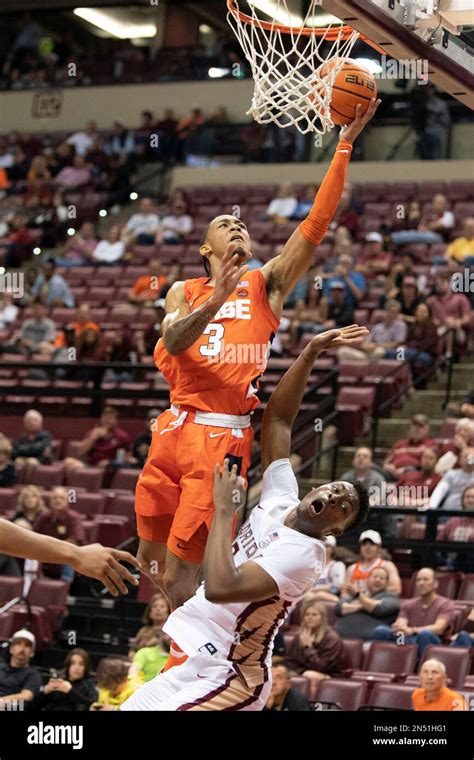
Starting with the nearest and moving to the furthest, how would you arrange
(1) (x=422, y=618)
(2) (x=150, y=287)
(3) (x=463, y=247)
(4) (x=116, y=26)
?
1. (1) (x=422, y=618)
2. (3) (x=463, y=247)
3. (2) (x=150, y=287)
4. (4) (x=116, y=26)

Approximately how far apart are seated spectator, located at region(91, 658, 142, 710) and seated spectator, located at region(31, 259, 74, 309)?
8934 millimetres

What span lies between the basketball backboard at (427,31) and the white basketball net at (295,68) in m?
0.27

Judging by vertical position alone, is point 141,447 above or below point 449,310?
below

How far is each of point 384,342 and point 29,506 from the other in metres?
4.36

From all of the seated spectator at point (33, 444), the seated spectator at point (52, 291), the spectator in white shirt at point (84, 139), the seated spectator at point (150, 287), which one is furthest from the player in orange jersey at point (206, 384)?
the spectator in white shirt at point (84, 139)

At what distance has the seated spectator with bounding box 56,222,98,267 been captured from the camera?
66.6ft

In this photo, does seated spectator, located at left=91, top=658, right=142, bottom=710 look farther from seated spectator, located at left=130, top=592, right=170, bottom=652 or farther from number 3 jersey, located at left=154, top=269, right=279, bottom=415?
number 3 jersey, located at left=154, top=269, right=279, bottom=415

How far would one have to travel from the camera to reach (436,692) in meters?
9.03

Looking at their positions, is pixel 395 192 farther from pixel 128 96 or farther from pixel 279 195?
pixel 128 96

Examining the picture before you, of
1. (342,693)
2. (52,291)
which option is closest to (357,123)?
(342,693)

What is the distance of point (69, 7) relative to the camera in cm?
2569

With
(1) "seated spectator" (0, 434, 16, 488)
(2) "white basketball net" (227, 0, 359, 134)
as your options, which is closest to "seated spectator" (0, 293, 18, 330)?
(1) "seated spectator" (0, 434, 16, 488)

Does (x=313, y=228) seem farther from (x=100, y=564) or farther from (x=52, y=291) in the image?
(x=52, y=291)

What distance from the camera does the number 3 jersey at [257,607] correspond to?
5.32 meters
